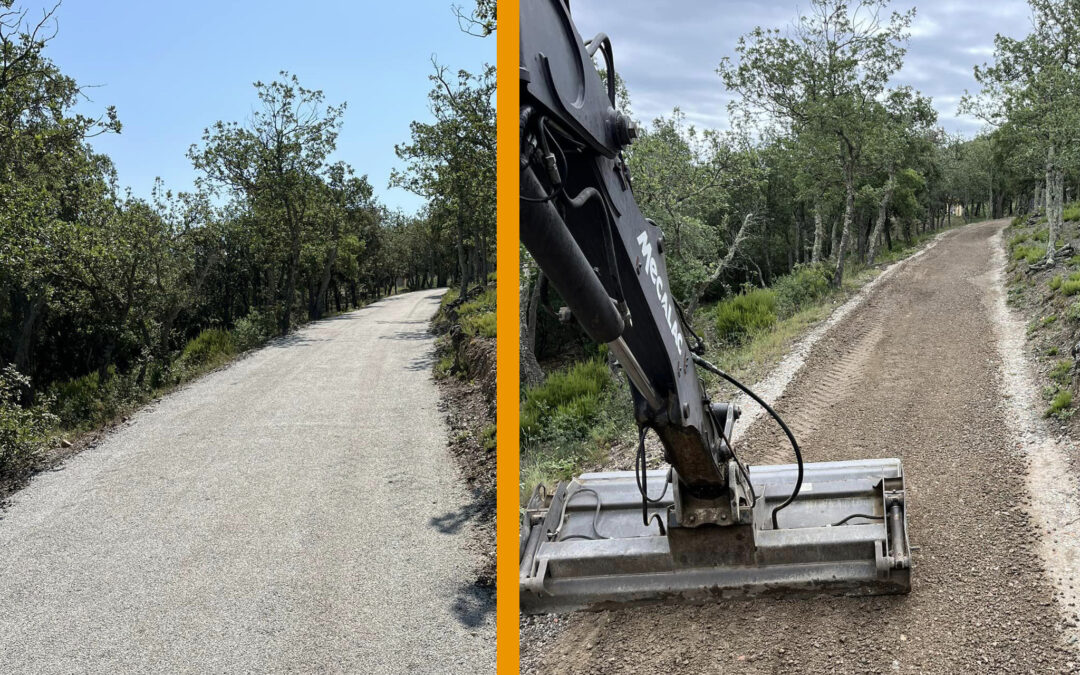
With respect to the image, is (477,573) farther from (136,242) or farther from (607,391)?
(136,242)

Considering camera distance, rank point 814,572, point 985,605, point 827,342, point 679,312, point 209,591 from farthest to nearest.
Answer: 1. point 827,342
2. point 209,591
3. point 985,605
4. point 814,572
5. point 679,312

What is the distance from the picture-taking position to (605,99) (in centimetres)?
198

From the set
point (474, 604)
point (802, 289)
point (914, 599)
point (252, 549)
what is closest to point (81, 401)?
point (252, 549)

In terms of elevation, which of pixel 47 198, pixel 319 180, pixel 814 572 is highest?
pixel 319 180

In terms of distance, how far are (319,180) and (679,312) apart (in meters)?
27.0

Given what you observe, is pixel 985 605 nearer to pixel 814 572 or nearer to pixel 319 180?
pixel 814 572

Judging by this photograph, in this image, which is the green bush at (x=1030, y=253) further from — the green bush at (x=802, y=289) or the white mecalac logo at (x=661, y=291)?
the white mecalac logo at (x=661, y=291)

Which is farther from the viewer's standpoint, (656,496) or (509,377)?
(656,496)

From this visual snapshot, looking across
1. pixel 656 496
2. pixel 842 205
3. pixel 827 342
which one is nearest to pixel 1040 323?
pixel 827 342

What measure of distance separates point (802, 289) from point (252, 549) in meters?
15.9

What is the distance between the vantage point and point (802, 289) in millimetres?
21641

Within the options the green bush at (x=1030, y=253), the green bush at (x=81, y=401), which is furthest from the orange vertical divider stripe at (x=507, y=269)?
the green bush at (x=1030, y=253)

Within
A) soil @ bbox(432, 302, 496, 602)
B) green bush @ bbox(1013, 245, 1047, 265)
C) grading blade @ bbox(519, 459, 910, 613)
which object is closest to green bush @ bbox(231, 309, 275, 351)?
soil @ bbox(432, 302, 496, 602)

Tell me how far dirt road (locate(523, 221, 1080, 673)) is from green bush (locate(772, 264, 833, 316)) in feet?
25.9
